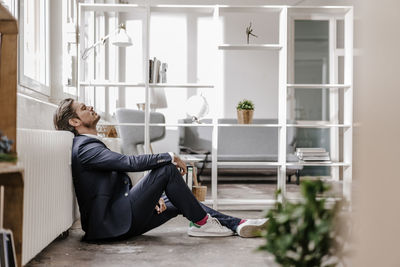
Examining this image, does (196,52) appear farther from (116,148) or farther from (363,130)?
(363,130)

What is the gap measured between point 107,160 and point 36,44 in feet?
4.33

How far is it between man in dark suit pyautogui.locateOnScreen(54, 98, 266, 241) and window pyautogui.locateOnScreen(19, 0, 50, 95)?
55 cm

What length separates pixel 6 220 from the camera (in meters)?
1.77

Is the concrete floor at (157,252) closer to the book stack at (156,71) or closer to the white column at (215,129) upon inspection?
the white column at (215,129)

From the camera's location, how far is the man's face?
9.57ft

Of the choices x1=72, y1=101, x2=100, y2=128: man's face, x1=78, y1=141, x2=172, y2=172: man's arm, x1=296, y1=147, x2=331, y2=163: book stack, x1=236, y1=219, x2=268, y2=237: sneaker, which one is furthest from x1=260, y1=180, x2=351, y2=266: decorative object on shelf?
x1=296, y1=147, x2=331, y2=163: book stack

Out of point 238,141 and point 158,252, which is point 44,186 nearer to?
point 158,252

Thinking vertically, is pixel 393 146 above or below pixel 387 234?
above

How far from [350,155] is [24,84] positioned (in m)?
2.67

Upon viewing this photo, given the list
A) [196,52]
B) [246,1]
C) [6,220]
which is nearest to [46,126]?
[6,220]

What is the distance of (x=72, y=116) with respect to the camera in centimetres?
292

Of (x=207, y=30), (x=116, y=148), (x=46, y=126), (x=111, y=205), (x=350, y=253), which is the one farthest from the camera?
(x=207, y=30)

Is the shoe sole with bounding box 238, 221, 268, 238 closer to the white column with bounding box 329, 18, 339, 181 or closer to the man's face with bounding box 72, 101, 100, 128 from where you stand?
the man's face with bounding box 72, 101, 100, 128

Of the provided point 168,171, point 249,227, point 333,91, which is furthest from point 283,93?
point 333,91
